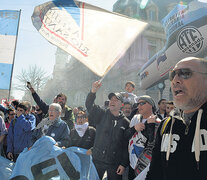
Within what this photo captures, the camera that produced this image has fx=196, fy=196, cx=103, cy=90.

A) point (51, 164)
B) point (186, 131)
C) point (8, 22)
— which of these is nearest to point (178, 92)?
point (186, 131)

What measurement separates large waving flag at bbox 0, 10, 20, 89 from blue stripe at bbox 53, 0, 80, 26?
353cm

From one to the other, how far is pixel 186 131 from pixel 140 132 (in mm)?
1488

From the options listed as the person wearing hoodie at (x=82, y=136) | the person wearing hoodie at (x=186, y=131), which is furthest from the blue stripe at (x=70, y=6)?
the person wearing hoodie at (x=186, y=131)

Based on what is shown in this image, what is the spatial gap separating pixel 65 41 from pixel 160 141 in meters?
2.33

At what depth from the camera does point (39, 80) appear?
127 feet

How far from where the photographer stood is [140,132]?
274 centimetres

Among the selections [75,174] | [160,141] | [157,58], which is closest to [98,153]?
[75,174]

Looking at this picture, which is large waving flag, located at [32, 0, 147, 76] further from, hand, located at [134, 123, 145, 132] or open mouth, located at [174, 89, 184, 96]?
open mouth, located at [174, 89, 184, 96]

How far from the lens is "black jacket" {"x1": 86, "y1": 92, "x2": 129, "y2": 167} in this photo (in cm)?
301

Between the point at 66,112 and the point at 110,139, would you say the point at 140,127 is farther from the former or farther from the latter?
the point at 66,112

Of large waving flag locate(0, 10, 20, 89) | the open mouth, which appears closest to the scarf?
the open mouth

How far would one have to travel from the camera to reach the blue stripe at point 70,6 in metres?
3.50

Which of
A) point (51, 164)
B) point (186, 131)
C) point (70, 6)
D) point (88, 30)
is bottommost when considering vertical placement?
point (51, 164)

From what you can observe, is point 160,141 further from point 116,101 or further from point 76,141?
point 76,141
